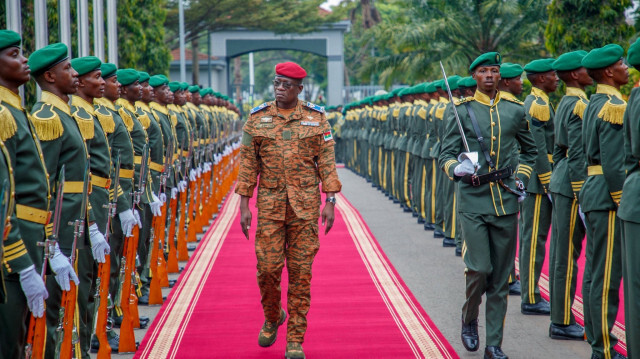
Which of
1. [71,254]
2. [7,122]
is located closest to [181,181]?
[71,254]

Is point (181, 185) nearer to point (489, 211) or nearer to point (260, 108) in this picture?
point (260, 108)

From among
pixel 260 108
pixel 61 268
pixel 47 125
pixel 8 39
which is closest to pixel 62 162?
pixel 47 125

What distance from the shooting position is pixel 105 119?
6738 mm

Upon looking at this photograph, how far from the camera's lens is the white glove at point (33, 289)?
4.02 m

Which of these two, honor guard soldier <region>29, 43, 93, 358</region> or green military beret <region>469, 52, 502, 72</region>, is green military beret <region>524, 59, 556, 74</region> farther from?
honor guard soldier <region>29, 43, 93, 358</region>

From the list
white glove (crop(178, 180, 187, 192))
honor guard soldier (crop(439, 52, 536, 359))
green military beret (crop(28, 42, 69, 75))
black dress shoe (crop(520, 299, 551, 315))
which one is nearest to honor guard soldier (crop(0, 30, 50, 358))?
green military beret (crop(28, 42, 69, 75))

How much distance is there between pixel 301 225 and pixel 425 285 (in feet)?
10.2

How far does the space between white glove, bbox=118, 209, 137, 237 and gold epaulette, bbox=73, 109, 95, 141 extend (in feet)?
3.18

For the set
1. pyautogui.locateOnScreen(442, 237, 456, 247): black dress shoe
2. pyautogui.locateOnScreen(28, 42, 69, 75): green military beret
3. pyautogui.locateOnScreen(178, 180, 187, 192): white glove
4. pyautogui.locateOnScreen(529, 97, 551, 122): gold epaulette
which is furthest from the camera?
pyautogui.locateOnScreen(442, 237, 456, 247): black dress shoe

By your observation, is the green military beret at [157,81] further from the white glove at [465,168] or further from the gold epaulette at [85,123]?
the white glove at [465,168]

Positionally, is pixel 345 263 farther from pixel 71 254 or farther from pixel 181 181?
pixel 71 254

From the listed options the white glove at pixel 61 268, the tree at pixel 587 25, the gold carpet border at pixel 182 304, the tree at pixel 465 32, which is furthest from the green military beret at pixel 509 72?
the tree at pixel 465 32

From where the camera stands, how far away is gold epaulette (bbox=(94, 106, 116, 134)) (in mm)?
6719

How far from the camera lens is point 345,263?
32.7ft
